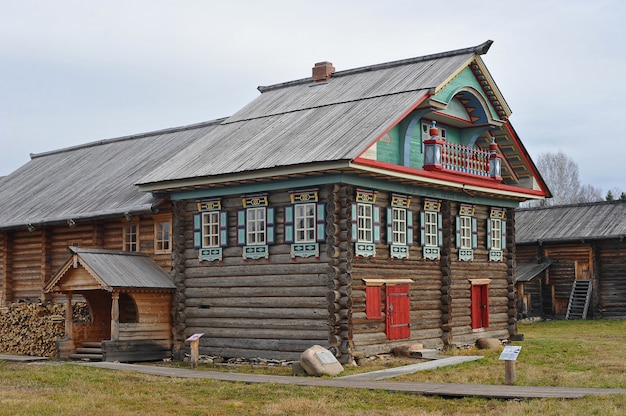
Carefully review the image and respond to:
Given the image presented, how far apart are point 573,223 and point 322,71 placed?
827 inches

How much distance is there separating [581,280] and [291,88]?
20742 millimetres

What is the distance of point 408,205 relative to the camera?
27.6 m

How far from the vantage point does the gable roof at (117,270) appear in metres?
26.6

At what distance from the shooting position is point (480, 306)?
1249 inches

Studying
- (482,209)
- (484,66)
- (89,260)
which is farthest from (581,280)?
(89,260)

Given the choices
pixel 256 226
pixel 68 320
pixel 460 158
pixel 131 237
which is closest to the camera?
pixel 256 226

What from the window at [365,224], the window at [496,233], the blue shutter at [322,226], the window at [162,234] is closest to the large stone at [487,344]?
the window at [496,233]

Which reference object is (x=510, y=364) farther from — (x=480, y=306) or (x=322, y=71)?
(x=322, y=71)

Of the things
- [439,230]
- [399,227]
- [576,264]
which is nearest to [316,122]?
[399,227]

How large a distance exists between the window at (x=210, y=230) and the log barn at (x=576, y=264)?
22.5 meters

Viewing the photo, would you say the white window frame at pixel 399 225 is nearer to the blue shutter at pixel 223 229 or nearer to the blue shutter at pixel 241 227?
the blue shutter at pixel 241 227

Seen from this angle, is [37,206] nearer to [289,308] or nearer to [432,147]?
[289,308]

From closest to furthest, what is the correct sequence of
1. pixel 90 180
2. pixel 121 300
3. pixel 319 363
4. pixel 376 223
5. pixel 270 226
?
pixel 319 363, pixel 270 226, pixel 376 223, pixel 121 300, pixel 90 180

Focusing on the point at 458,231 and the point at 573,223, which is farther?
the point at 573,223
